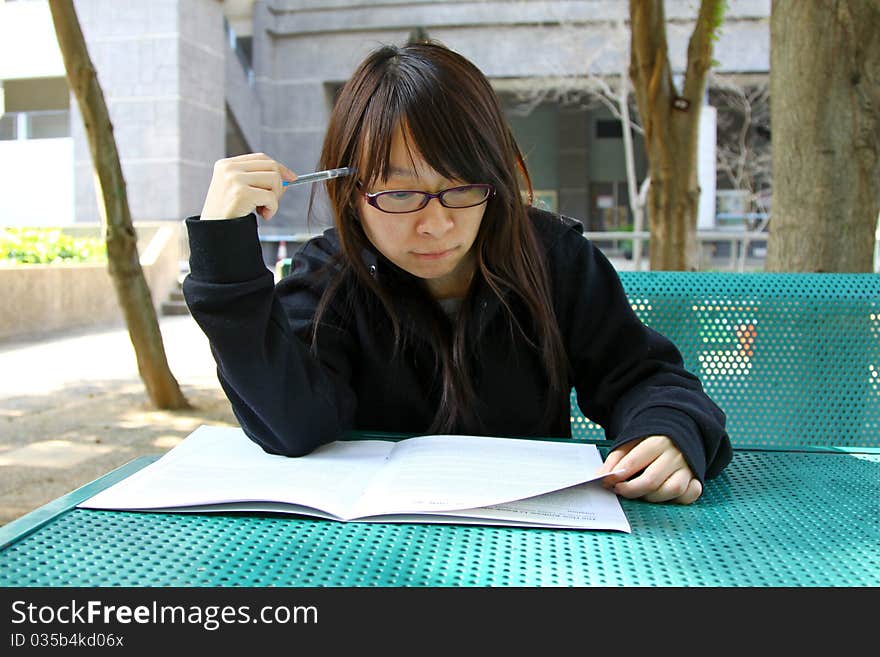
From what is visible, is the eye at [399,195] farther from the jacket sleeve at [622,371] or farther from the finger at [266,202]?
the jacket sleeve at [622,371]

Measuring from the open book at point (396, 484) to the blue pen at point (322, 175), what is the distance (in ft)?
1.29

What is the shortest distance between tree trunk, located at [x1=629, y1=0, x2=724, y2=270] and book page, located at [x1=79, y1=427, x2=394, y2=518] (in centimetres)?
340

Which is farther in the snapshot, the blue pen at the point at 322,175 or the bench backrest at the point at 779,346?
the bench backrest at the point at 779,346


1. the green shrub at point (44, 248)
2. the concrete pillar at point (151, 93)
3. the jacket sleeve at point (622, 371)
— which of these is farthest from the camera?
the concrete pillar at point (151, 93)

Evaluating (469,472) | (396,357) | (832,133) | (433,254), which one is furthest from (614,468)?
(832,133)

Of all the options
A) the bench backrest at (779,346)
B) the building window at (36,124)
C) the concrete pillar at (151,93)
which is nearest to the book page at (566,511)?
the bench backrest at (779,346)

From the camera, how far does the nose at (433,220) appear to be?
1.28m

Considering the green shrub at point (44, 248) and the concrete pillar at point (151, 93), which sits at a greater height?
the concrete pillar at point (151, 93)

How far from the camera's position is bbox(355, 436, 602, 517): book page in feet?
3.19

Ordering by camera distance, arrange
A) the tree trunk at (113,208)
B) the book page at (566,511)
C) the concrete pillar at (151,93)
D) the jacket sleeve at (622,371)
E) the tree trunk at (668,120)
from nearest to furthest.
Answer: the book page at (566,511) < the jacket sleeve at (622,371) < the tree trunk at (113,208) < the tree trunk at (668,120) < the concrete pillar at (151,93)

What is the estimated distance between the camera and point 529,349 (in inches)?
60.2

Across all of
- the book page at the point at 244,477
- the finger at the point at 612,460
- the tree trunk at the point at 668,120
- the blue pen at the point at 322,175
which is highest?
the tree trunk at the point at 668,120
